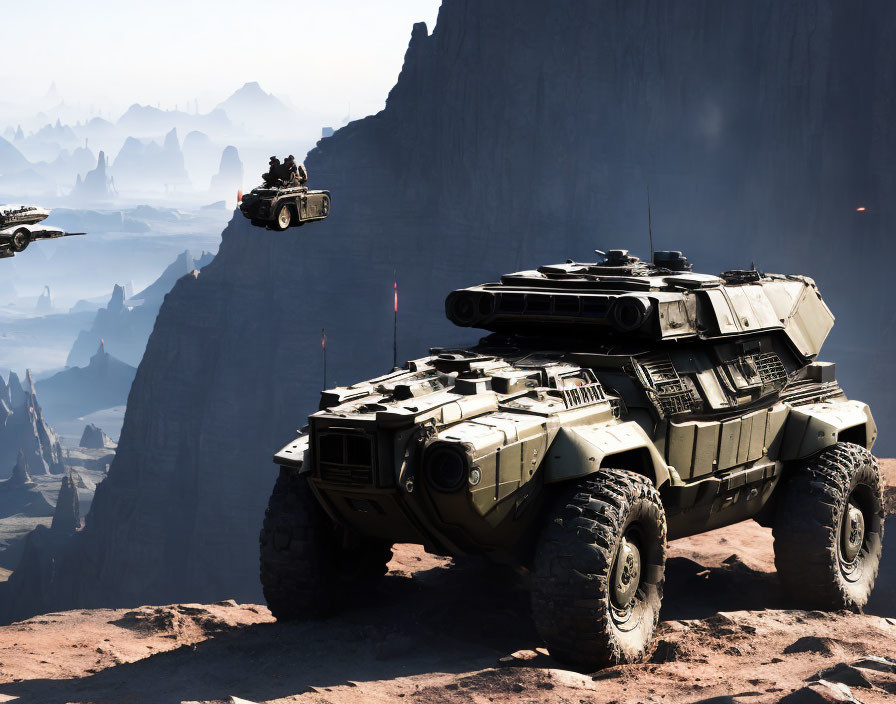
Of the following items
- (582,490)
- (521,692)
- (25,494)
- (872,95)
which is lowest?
(25,494)

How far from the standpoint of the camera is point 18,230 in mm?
14953

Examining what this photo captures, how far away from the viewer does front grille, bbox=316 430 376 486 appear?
9148 millimetres

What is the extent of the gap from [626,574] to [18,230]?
9859mm

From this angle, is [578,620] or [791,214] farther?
[791,214]

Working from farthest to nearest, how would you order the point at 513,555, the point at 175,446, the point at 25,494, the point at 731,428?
1. the point at 25,494
2. the point at 175,446
3. the point at 731,428
4. the point at 513,555

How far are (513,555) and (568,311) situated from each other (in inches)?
122

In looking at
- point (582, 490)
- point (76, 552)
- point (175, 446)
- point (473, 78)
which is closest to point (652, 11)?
point (473, 78)

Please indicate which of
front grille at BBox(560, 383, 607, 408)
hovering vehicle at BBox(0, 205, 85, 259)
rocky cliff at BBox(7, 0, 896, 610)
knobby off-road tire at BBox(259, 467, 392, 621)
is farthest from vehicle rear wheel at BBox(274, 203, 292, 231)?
rocky cliff at BBox(7, 0, 896, 610)

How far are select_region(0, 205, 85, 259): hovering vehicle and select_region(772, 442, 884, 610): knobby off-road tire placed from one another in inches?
386

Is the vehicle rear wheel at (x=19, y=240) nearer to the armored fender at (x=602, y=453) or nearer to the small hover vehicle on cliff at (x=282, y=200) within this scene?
the small hover vehicle on cliff at (x=282, y=200)

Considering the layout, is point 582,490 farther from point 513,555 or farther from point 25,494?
point 25,494

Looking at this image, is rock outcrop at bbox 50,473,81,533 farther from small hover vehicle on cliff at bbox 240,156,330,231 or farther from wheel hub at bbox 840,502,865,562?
wheel hub at bbox 840,502,865,562

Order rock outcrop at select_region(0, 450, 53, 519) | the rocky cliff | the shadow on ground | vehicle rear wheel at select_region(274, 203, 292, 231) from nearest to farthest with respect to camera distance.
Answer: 1. the shadow on ground
2. vehicle rear wheel at select_region(274, 203, 292, 231)
3. the rocky cliff
4. rock outcrop at select_region(0, 450, 53, 519)

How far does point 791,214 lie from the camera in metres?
97.1
